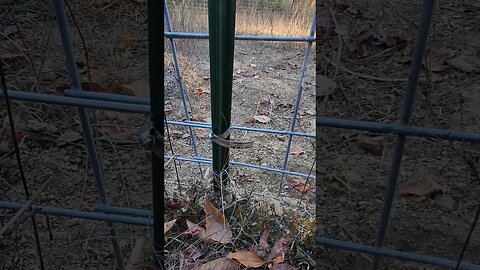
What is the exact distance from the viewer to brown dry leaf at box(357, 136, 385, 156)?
93 centimetres

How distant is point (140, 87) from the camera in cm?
77

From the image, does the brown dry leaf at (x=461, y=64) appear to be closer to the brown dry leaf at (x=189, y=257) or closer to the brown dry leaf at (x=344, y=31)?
the brown dry leaf at (x=344, y=31)

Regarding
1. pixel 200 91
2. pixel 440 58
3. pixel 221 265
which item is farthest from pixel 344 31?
pixel 200 91

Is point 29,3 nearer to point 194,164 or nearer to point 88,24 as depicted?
point 88,24

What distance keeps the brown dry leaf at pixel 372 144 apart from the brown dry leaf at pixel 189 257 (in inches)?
18.8

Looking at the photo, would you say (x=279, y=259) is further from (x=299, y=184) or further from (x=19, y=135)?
(x=19, y=135)

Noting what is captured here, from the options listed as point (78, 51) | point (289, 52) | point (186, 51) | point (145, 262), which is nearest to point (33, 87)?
point (78, 51)

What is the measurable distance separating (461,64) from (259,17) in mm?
665

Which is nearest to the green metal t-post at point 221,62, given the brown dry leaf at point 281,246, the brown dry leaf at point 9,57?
the brown dry leaf at point 281,246

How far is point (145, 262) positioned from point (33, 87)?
15.2 inches

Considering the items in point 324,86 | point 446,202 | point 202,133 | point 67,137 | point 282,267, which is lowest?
point 282,267

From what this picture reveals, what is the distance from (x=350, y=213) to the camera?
97 centimetres

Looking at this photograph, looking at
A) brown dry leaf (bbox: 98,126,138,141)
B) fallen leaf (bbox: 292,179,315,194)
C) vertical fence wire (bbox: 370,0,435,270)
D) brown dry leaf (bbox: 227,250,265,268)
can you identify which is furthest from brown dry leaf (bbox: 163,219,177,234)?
vertical fence wire (bbox: 370,0,435,270)

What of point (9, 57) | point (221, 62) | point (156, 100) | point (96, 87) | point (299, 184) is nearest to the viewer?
point (156, 100)
